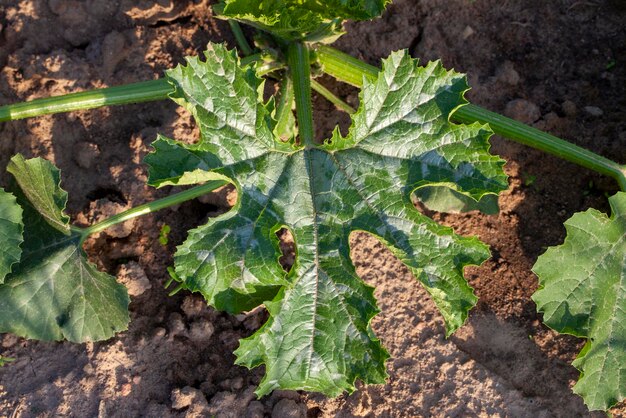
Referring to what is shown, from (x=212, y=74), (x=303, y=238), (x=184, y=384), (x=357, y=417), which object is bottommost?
(x=357, y=417)

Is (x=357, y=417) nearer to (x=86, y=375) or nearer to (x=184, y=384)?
(x=184, y=384)

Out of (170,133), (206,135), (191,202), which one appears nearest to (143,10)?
(170,133)

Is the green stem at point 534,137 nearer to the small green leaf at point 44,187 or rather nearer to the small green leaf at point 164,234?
the small green leaf at point 164,234

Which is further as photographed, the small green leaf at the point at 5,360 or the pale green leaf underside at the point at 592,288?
the small green leaf at the point at 5,360

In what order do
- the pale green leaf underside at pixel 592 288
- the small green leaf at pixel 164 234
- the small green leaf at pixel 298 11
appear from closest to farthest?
the small green leaf at pixel 298 11
the pale green leaf underside at pixel 592 288
the small green leaf at pixel 164 234

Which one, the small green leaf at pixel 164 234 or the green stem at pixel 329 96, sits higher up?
the green stem at pixel 329 96

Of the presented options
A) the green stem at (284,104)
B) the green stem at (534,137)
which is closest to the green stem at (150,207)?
the green stem at (284,104)
